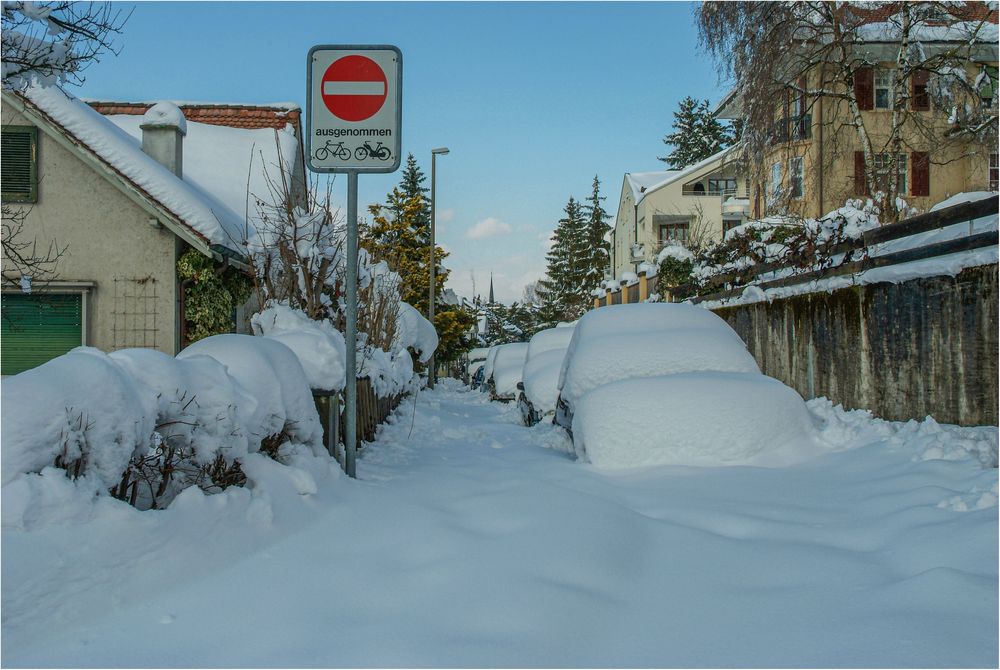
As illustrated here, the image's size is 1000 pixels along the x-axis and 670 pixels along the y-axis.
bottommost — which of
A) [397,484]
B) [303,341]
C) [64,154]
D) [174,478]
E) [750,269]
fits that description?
[397,484]

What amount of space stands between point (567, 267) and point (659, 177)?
1076 cm

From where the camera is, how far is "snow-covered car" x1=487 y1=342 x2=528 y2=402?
1530 centimetres

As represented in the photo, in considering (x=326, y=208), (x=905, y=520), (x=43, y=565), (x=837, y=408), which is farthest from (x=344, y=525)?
(x=837, y=408)

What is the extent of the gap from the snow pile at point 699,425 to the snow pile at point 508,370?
9.18 m

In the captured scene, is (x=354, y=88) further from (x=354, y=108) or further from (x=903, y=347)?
(x=903, y=347)

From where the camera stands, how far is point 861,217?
7.04 meters

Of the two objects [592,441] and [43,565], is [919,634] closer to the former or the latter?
[43,565]

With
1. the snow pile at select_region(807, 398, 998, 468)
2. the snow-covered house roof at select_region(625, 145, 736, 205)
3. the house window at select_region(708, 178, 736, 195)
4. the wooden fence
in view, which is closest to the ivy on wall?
the wooden fence

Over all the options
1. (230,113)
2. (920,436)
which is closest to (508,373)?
(230,113)

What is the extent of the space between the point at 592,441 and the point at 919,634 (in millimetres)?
3264

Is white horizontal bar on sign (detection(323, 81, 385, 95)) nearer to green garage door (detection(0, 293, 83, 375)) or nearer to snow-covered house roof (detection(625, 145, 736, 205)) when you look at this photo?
green garage door (detection(0, 293, 83, 375))

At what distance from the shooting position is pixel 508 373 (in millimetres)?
15789

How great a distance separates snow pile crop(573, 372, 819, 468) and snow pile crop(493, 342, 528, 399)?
361 inches

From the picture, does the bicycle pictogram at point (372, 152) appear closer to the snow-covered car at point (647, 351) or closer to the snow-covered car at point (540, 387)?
the snow-covered car at point (647, 351)
